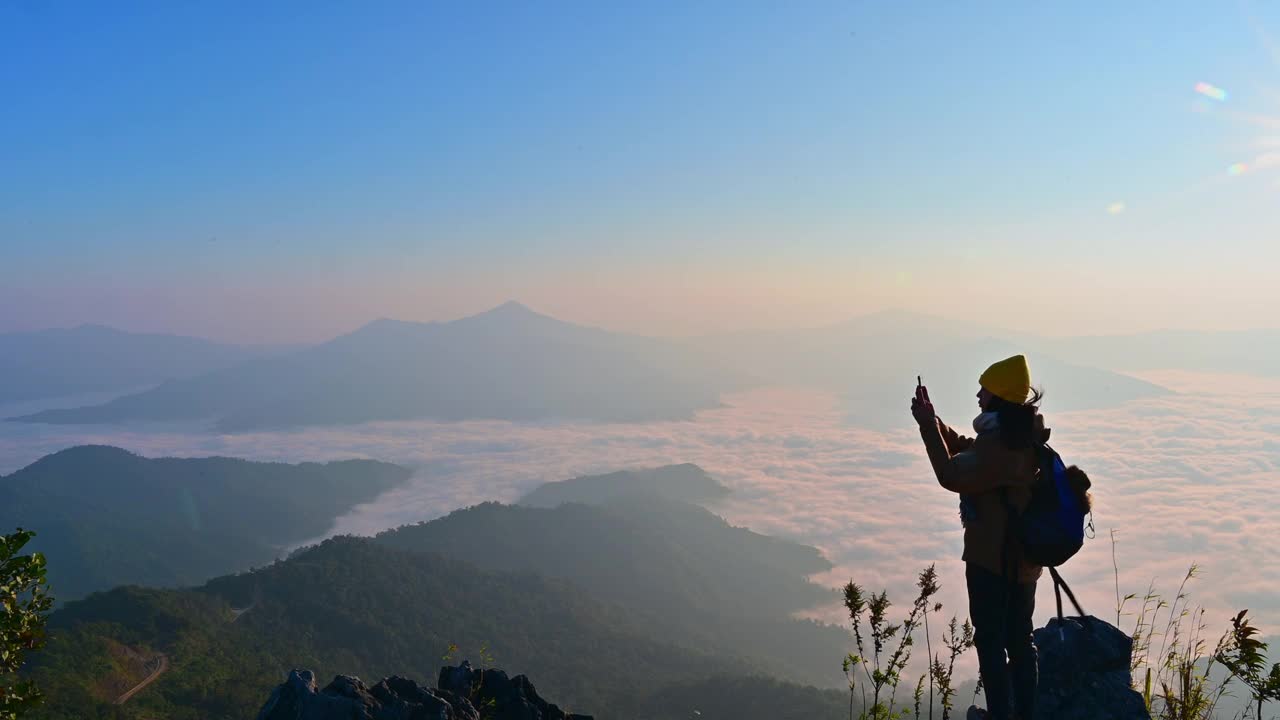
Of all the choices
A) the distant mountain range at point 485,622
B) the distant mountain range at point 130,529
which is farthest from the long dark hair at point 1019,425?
the distant mountain range at point 130,529

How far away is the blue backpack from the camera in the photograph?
4402mm

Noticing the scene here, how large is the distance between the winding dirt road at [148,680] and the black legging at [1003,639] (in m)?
67.8

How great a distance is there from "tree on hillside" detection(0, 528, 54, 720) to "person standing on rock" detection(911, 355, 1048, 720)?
668cm

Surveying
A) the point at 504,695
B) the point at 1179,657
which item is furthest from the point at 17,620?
the point at 1179,657

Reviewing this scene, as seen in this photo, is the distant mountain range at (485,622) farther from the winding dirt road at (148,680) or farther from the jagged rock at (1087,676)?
the jagged rock at (1087,676)

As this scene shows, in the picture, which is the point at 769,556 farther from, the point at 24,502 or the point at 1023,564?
the point at 24,502

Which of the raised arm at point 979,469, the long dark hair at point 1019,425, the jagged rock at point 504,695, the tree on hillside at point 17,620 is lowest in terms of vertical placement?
the jagged rock at point 504,695

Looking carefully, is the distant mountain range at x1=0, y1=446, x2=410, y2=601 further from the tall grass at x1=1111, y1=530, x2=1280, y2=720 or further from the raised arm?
the tall grass at x1=1111, y1=530, x2=1280, y2=720

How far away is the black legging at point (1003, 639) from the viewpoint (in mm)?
4734

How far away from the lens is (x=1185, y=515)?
15338 centimetres

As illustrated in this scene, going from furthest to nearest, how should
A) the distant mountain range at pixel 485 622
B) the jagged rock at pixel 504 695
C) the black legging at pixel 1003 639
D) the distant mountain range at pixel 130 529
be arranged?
1. the distant mountain range at pixel 130 529
2. the distant mountain range at pixel 485 622
3. the jagged rock at pixel 504 695
4. the black legging at pixel 1003 639

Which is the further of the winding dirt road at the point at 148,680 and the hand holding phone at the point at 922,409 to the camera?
the winding dirt road at the point at 148,680

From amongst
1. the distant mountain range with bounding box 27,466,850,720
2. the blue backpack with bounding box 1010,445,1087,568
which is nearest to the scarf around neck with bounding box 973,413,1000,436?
the blue backpack with bounding box 1010,445,1087,568

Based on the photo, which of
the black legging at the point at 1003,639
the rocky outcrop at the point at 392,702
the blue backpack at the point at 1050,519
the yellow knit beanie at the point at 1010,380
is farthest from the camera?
the rocky outcrop at the point at 392,702
